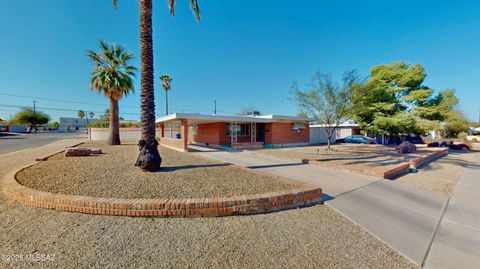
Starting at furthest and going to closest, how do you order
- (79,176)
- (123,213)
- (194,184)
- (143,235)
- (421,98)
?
(421,98) → (79,176) → (194,184) → (123,213) → (143,235)

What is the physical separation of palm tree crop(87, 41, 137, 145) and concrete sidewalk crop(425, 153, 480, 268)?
1969 centimetres

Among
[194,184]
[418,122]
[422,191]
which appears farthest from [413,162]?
[418,122]

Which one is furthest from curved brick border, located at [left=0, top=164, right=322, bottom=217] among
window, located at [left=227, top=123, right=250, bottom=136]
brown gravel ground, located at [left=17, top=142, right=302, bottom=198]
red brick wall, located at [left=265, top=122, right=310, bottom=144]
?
red brick wall, located at [left=265, top=122, right=310, bottom=144]

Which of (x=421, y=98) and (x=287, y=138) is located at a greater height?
(x=421, y=98)

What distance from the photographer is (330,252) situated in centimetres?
260

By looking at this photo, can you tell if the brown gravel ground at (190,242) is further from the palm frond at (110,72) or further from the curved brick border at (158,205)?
the palm frond at (110,72)

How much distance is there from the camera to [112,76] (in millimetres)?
15883

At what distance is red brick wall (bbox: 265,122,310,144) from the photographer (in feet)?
59.0

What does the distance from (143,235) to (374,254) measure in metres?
3.41

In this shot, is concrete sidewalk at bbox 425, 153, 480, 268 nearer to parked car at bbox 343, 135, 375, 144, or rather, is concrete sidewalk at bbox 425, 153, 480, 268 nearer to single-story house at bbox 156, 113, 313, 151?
single-story house at bbox 156, 113, 313, 151

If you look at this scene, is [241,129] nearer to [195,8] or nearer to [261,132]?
[261,132]

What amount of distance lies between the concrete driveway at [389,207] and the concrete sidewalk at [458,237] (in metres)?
0.11

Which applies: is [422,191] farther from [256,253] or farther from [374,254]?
[256,253]

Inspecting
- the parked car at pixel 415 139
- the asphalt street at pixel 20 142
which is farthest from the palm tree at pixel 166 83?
the parked car at pixel 415 139
